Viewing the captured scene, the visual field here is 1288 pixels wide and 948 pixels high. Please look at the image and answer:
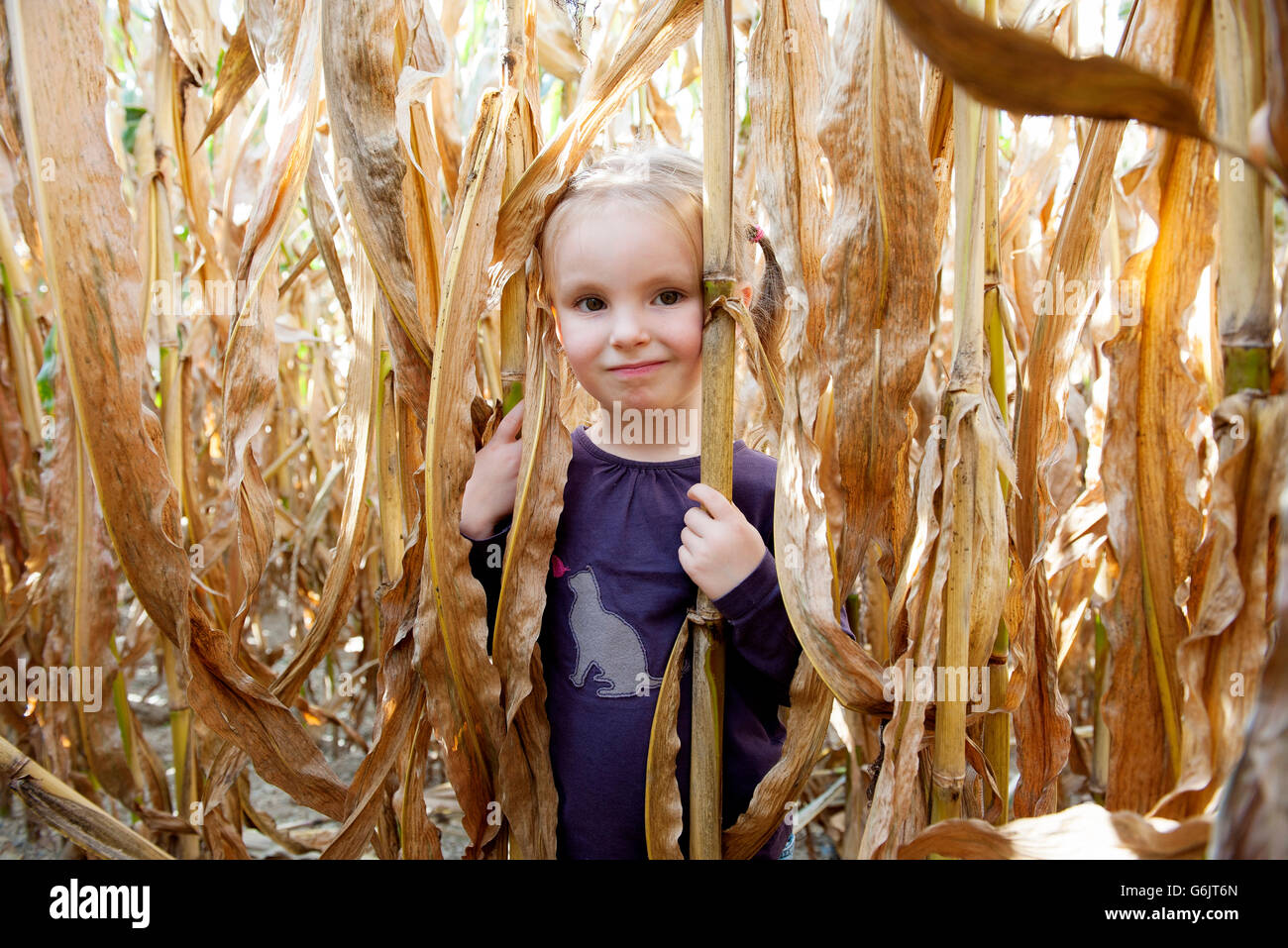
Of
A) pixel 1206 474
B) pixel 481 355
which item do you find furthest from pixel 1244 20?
pixel 481 355

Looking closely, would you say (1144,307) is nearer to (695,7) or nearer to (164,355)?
(695,7)

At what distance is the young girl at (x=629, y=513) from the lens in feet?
2.78

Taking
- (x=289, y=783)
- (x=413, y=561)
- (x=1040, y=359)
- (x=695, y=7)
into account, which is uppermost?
(x=695, y=7)

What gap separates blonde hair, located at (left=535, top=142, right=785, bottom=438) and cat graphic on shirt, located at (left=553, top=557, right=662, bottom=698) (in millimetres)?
242

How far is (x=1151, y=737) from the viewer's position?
0.73 metres

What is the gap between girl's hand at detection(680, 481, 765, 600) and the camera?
77 centimetres

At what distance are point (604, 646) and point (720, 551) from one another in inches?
→ 8.4

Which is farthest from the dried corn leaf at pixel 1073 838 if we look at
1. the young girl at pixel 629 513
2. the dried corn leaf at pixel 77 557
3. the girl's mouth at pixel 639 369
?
the dried corn leaf at pixel 77 557

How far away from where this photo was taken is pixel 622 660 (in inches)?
35.7

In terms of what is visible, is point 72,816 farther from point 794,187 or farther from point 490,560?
point 794,187

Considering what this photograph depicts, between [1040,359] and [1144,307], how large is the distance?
0.10 meters

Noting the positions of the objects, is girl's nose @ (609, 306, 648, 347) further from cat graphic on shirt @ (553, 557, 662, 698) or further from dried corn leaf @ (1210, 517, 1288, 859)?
dried corn leaf @ (1210, 517, 1288, 859)

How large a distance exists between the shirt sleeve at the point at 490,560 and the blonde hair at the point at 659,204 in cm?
19

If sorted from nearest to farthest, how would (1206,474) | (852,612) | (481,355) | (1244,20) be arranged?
(1244,20) → (1206,474) → (481,355) → (852,612)
